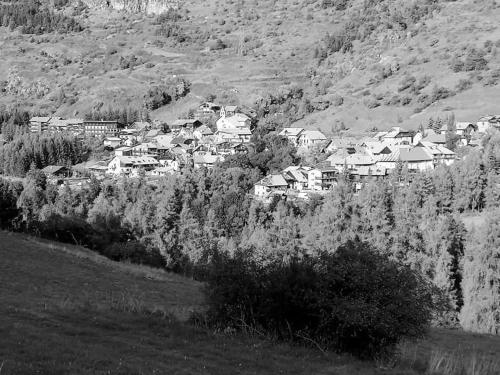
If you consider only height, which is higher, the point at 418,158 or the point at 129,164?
the point at 418,158

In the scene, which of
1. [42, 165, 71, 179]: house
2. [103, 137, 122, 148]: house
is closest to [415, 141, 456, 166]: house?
[42, 165, 71, 179]: house

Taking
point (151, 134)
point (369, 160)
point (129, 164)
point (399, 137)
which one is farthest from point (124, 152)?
point (399, 137)

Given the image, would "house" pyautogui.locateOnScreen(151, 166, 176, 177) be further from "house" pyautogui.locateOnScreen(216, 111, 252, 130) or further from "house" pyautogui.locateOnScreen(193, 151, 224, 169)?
"house" pyautogui.locateOnScreen(216, 111, 252, 130)

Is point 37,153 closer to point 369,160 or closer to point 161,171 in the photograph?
point 161,171

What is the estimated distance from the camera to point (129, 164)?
88.8 metres

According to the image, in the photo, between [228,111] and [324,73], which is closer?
[228,111]

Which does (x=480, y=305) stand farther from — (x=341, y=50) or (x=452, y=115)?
(x=341, y=50)

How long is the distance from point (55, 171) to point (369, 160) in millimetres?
51442

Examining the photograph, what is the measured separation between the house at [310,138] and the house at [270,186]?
65.8ft

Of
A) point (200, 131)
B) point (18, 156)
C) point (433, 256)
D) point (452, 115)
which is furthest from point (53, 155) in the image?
point (433, 256)

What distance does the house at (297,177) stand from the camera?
245 ft

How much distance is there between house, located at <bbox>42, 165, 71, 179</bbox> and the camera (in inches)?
3524

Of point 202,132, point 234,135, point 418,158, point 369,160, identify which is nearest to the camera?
point 418,158

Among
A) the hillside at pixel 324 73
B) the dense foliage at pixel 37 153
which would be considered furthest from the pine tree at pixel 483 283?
the dense foliage at pixel 37 153
